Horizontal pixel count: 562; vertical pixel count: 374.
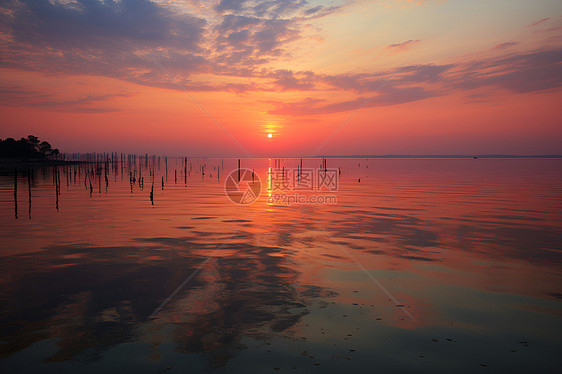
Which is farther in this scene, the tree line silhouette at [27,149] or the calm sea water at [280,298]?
the tree line silhouette at [27,149]

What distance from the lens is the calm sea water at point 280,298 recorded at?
6617 millimetres

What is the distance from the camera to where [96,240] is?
640 inches

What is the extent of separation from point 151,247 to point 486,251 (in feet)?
47.0

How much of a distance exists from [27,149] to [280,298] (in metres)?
116

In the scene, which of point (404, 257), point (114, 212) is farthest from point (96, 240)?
point (404, 257)

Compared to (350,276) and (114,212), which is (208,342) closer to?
(350,276)

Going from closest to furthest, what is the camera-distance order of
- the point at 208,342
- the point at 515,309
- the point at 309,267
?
the point at 208,342 → the point at 515,309 → the point at 309,267

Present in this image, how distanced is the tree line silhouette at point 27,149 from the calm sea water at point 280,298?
307 feet

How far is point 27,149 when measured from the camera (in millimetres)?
98812

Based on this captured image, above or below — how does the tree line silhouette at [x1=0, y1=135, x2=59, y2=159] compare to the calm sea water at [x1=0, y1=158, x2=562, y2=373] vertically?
above

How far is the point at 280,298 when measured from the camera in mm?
9477

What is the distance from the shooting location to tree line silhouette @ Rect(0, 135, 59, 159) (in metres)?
92.1

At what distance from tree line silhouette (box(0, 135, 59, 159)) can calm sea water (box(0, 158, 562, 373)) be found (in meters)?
93.6

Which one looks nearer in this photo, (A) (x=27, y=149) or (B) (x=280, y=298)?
(B) (x=280, y=298)
